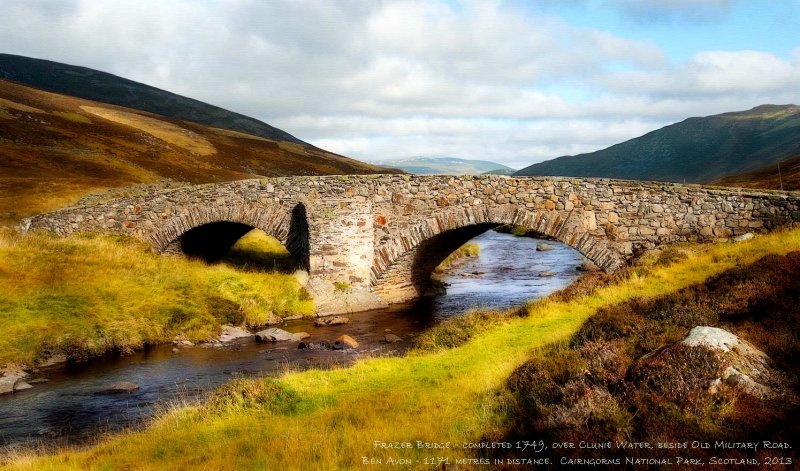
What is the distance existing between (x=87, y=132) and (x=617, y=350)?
2443 inches

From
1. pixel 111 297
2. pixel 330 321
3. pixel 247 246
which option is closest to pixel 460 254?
pixel 247 246

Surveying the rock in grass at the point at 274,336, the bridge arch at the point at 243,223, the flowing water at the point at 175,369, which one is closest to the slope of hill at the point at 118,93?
the bridge arch at the point at 243,223

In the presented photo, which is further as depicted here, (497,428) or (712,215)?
(712,215)

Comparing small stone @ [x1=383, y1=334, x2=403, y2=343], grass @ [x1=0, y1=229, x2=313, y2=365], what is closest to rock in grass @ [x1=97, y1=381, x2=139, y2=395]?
grass @ [x1=0, y1=229, x2=313, y2=365]

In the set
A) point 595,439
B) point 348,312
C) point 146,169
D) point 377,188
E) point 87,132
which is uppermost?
point 87,132

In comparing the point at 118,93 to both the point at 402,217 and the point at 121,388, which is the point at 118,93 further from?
the point at 121,388

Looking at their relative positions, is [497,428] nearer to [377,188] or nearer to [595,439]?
[595,439]

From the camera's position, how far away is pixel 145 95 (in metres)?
159

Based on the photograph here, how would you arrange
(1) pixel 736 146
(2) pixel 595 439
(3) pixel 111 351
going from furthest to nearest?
(1) pixel 736 146, (3) pixel 111 351, (2) pixel 595 439

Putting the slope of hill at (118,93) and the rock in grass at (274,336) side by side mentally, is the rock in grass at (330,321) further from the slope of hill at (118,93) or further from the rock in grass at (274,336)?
the slope of hill at (118,93)

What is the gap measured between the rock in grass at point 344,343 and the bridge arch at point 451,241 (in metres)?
5.52

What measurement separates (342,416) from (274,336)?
1060 centimetres

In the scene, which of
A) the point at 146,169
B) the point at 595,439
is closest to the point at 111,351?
the point at 595,439

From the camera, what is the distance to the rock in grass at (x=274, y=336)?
60.8 feet
